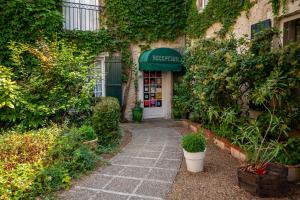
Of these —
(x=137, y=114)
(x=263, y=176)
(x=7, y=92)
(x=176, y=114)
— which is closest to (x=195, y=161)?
(x=263, y=176)

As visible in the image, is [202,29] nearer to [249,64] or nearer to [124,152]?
[249,64]

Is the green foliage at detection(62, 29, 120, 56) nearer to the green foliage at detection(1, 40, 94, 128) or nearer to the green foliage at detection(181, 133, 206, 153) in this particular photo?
the green foliage at detection(1, 40, 94, 128)

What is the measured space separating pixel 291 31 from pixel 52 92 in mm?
5962

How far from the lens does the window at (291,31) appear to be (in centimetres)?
622

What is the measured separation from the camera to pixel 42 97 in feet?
23.7

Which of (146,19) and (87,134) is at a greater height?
(146,19)

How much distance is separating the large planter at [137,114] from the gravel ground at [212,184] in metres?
5.48

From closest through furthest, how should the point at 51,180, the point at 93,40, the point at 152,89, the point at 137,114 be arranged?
the point at 51,180 → the point at 93,40 → the point at 137,114 → the point at 152,89

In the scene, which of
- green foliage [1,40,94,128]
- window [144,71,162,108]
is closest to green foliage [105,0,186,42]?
window [144,71,162,108]

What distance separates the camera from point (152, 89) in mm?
11648

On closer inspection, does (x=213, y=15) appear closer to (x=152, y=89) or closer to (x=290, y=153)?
(x=152, y=89)

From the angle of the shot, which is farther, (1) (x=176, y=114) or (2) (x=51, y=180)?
(1) (x=176, y=114)

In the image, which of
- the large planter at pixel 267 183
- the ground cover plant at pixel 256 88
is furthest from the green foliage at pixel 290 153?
the large planter at pixel 267 183

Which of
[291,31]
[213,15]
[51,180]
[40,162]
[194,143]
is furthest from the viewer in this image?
[213,15]
